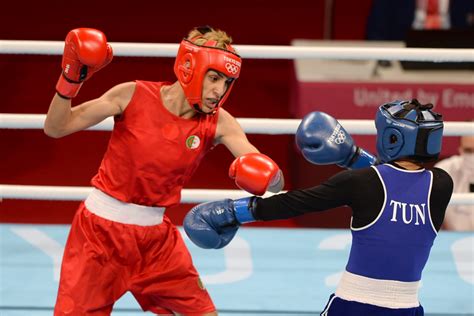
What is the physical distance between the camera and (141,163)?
2.98 metres

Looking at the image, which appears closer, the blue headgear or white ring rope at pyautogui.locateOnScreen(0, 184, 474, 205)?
the blue headgear

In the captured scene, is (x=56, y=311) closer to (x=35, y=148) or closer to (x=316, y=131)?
(x=316, y=131)

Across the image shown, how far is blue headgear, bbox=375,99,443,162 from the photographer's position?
2.68 metres

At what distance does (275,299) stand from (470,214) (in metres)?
1.71

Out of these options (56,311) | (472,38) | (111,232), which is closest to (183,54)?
(111,232)

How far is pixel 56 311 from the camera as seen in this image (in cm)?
294

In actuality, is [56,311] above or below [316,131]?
below

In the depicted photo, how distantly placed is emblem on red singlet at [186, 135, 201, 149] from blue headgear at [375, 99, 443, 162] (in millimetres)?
604

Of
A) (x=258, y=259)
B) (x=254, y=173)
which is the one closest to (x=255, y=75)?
(x=258, y=259)

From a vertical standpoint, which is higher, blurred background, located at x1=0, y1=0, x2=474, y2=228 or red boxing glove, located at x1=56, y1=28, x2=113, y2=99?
red boxing glove, located at x1=56, y1=28, x2=113, y2=99

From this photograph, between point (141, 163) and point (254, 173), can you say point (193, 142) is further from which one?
point (254, 173)

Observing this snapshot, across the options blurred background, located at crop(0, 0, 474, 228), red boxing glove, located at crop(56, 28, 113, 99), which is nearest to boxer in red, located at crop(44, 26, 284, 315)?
red boxing glove, located at crop(56, 28, 113, 99)

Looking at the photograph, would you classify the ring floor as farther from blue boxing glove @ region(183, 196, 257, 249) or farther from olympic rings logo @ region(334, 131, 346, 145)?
olympic rings logo @ region(334, 131, 346, 145)

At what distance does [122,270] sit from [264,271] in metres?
1.16
